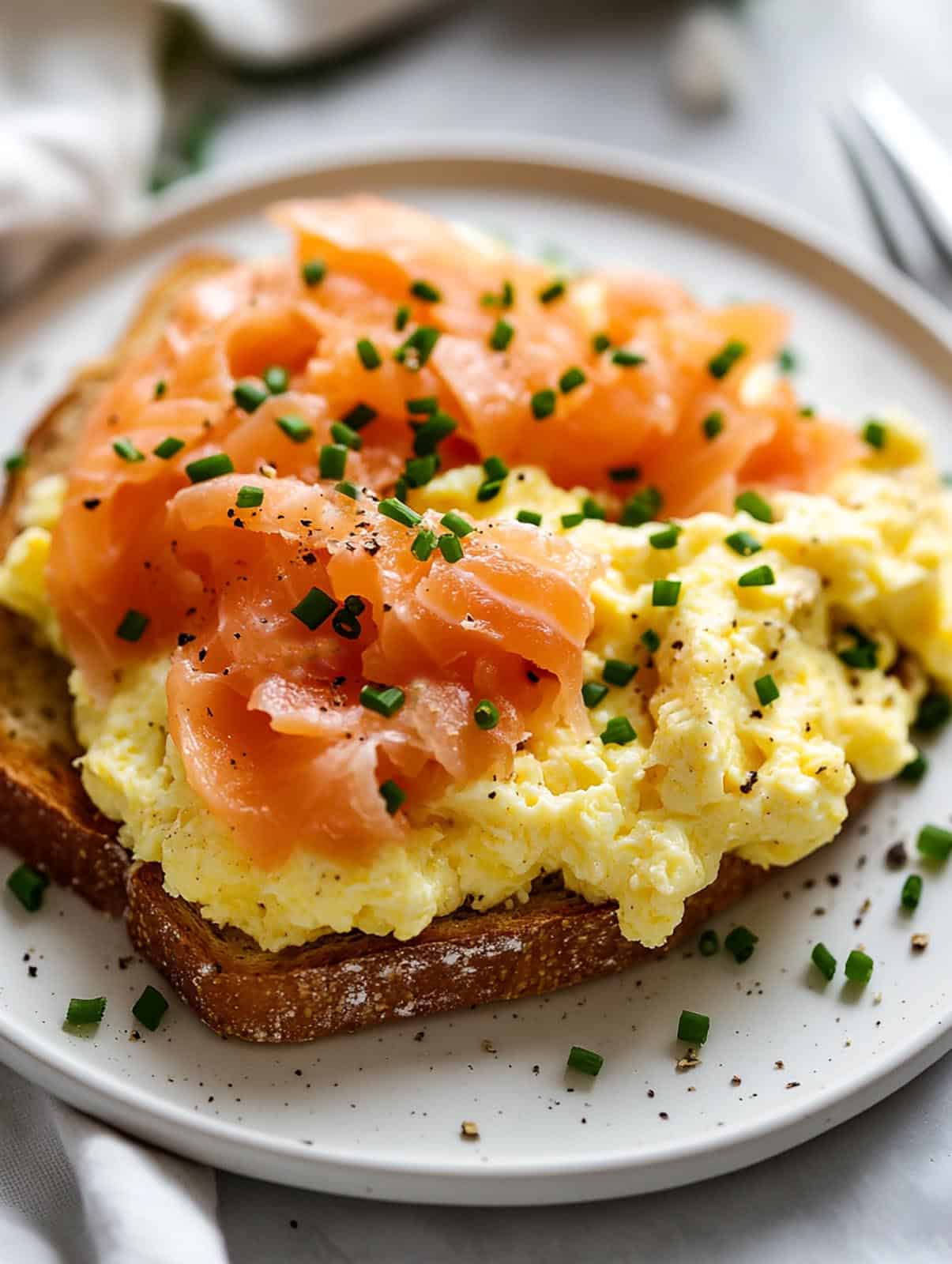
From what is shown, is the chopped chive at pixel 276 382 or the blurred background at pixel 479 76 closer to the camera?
the chopped chive at pixel 276 382

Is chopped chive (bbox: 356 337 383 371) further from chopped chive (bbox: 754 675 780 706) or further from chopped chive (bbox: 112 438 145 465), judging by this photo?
chopped chive (bbox: 754 675 780 706)

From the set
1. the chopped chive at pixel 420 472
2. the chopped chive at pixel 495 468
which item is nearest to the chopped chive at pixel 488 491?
the chopped chive at pixel 495 468

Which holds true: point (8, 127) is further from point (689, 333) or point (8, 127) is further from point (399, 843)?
point (399, 843)

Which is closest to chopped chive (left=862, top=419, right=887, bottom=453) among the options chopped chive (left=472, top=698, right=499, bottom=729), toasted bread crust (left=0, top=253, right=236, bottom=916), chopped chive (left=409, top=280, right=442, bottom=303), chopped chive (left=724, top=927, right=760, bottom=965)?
chopped chive (left=409, top=280, right=442, bottom=303)

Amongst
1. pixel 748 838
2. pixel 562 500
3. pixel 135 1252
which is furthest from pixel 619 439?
pixel 135 1252

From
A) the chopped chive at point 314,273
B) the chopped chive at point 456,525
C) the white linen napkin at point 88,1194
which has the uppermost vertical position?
the chopped chive at point 314,273

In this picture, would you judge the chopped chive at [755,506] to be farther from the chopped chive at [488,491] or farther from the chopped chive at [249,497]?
the chopped chive at [249,497]

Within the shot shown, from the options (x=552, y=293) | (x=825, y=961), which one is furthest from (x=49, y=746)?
(x=825, y=961)

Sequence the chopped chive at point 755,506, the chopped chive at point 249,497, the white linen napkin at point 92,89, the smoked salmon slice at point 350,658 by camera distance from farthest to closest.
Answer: the white linen napkin at point 92,89 → the chopped chive at point 755,506 → the chopped chive at point 249,497 → the smoked salmon slice at point 350,658
